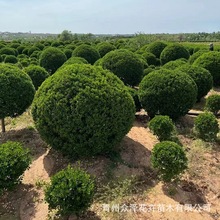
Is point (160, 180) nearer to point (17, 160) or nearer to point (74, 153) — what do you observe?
point (74, 153)

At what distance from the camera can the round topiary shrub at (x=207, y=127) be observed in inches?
323

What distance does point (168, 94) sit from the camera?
934cm

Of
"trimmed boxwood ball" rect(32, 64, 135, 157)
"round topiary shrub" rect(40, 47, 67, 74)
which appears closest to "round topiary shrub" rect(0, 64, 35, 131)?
"trimmed boxwood ball" rect(32, 64, 135, 157)

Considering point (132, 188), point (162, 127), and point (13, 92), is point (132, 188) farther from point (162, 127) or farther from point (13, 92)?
point (13, 92)

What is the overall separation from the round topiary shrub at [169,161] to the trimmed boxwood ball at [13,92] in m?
4.59

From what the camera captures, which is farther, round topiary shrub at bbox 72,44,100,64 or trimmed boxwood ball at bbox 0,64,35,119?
round topiary shrub at bbox 72,44,100,64

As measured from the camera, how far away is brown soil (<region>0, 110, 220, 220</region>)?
5.72 m

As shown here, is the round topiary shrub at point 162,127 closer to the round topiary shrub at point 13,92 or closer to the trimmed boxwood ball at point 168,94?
the trimmed boxwood ball at point 168,94

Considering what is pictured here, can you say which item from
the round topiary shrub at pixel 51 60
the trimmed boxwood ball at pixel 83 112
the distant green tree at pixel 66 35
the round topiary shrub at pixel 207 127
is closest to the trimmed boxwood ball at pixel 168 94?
the round topiary shrub at pixel 207 127

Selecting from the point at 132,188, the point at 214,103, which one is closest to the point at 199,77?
the point at 214,103

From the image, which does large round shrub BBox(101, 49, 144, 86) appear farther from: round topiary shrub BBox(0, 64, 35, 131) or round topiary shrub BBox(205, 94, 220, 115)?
round topiary shrub BBox(0, 64, 35, 131)

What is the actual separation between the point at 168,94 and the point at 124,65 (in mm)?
4433

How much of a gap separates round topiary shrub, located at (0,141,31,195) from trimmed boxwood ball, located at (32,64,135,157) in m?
0.87

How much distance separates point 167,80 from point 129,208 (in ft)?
15.6
